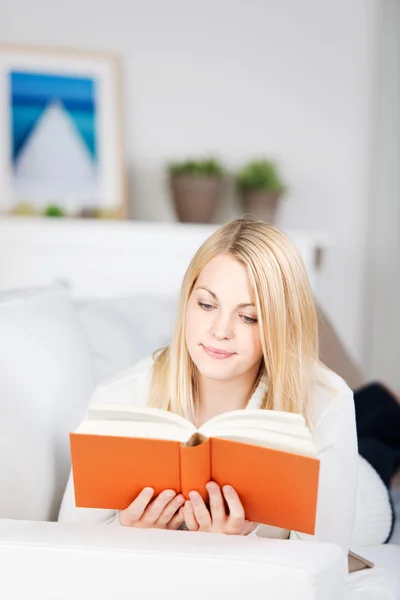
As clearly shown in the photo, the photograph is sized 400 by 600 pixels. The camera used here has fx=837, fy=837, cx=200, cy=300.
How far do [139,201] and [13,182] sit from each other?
613mm

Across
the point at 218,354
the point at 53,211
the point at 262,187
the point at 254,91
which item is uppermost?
the point at 254,91

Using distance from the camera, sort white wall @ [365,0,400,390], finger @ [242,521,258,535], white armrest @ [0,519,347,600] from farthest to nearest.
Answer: white wall @ [365,0,400,390] < finger @ [242,521,258,535] < white armrest @ [0,519,347,600]

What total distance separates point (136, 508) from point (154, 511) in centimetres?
3

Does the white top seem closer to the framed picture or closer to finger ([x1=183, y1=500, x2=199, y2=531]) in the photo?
finger ([x1=183, y1=500, x2=199, y2=531])

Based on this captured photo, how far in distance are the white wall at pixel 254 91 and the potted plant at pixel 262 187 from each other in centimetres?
19

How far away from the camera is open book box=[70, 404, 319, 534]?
3.95ft

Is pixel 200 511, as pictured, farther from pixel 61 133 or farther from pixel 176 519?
pixel 61 133

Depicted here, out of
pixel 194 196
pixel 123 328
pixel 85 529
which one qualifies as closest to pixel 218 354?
pixel 85 529

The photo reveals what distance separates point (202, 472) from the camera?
4.07 ft

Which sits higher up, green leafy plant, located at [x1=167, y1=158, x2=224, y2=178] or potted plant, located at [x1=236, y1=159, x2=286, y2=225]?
green leafy plant, located at [x1=167, y1=158, x2=224, y2=178]

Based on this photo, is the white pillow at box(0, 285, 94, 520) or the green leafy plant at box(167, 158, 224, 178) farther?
the green leafy plant at box(167, 158, 224, 178)

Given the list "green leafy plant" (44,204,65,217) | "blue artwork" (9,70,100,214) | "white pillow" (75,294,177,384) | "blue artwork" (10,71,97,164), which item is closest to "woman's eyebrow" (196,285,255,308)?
"white pillow" (75,294,177,384)

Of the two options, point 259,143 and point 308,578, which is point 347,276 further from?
point 308,578

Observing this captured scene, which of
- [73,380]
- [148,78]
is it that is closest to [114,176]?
[148,78]
